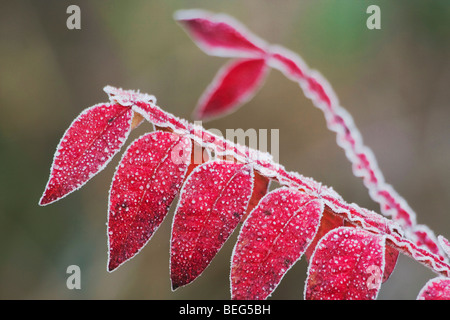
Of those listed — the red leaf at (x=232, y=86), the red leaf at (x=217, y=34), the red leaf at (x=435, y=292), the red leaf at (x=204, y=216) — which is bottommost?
the red leaf at (x=435, y=292)

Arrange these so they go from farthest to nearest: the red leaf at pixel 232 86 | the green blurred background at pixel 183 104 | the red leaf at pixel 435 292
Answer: the green blurred background at pixel 183 104 → the red leaf at pixel 232 86 → the red leaf at pixel 435 292

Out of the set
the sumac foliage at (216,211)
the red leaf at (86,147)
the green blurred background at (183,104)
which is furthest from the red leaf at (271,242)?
the green blurred background at (183,104)

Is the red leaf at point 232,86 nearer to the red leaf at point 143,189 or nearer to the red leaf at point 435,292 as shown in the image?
the red leaf at point 143,189

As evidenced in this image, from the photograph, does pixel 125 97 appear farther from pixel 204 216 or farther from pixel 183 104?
pixel 183 104

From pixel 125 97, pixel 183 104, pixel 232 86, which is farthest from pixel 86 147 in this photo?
pixel 183 104

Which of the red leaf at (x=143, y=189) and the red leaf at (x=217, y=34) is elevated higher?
the red leaf at (x=217, y=34)
